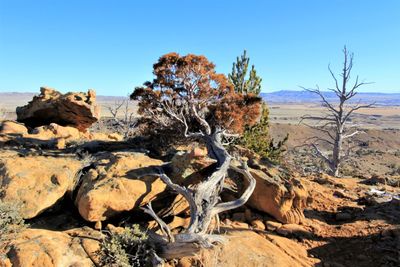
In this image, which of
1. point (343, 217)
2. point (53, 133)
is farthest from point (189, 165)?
A: point (53, 133)

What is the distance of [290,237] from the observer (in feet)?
26.4

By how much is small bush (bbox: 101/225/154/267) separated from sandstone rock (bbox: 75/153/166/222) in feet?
2.18

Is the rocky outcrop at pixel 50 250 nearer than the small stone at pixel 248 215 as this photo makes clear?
Yes

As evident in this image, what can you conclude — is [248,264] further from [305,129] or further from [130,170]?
[305,129]

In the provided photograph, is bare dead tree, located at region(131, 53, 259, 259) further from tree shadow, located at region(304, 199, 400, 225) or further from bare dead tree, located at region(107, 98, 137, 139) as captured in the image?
bare dead tree, located at region(107, 98, 137, 139)

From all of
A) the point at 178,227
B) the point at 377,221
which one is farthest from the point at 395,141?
the point at 178,227

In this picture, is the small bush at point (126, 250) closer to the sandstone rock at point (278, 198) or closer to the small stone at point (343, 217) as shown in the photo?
the sandstone rock at point (278, 198)

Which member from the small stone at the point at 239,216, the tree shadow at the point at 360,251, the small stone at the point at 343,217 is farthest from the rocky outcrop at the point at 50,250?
the small stone at the point at 343,217

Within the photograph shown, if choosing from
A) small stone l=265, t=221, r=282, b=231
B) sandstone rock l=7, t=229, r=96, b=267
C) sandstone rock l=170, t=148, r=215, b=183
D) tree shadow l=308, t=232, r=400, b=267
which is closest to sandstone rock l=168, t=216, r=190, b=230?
sandstone rock l=170, t=148, r=215, b=183

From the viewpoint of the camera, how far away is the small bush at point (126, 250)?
582cm

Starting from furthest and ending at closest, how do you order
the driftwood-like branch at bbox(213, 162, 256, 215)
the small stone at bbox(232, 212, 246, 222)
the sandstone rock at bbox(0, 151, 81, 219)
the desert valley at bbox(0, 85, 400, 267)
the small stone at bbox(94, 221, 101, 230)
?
1. the small stone at bbox(232, 212, 246, 222)
2. the driftwood-like branch at bbox(213, 162, 256, 215)
3. the small stone at bbox(94, 221, 101, 230)
4. the sandstone rock at bbox(0, 151, 81, 219)
5. the desert valley at bbox(0, 85, 400, 267)

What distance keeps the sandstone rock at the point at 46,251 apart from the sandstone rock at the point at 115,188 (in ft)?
2.67

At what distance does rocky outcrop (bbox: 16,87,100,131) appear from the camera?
43.1 feet

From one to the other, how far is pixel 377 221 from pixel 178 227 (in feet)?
17.5
